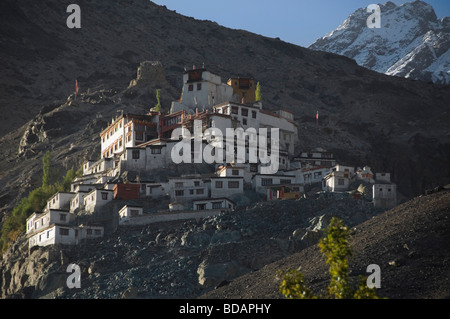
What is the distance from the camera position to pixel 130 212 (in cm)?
9075

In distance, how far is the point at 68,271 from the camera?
273 ft

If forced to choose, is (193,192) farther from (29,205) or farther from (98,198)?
(29,205)

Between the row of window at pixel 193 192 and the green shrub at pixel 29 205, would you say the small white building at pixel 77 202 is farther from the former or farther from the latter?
the row of window at pixel 193 192

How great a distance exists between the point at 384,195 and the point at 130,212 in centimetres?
2573

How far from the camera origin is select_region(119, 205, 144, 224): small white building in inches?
3570

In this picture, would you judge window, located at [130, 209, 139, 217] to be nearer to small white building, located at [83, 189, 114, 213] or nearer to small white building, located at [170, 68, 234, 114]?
small white building, located at [83, 189, 114, 213]

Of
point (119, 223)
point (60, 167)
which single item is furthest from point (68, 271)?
point (60, 167)

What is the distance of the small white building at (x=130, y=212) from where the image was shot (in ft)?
298

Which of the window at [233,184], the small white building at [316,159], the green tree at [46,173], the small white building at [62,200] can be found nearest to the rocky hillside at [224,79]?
the green tree at [46,173]

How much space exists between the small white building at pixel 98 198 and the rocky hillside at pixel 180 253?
18.5ft

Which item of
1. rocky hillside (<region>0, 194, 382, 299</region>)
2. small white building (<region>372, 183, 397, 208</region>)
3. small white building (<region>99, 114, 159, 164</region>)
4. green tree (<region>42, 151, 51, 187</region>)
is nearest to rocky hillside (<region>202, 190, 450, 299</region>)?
rocky hillside (<region>0, 194, 382, 299</region>)

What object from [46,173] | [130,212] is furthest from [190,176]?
[46,173]

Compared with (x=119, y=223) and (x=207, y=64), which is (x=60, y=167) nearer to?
(x=119, y=223)

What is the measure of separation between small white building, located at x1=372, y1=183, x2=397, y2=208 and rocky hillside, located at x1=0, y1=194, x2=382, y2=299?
2.35 m
